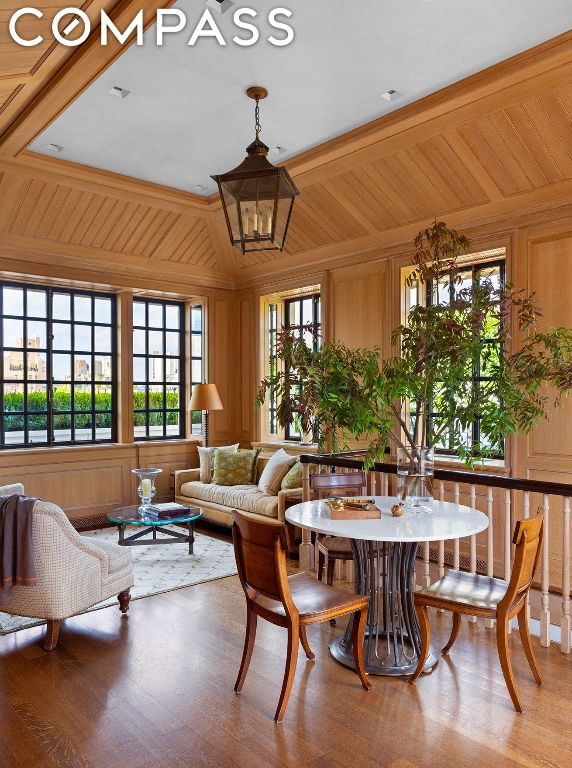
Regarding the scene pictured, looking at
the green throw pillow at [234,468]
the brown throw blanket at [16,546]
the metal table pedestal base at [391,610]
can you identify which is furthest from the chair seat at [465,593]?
the green throw pillow at [234,468]

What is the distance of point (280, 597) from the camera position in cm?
272

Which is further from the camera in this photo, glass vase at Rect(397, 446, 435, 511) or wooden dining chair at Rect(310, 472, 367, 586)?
wooden dining chair at Rect(310, 472, 367, 586)

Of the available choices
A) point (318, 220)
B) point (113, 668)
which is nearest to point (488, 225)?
point (318, 220)

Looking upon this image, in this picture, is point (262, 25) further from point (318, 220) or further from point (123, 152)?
point (318, 220)

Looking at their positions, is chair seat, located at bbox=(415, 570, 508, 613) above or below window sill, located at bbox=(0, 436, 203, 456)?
below

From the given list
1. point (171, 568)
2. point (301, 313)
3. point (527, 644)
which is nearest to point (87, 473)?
point (171, 568)

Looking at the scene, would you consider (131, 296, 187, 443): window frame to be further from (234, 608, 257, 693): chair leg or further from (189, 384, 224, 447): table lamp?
(234, 608, 257, 693): chair leg

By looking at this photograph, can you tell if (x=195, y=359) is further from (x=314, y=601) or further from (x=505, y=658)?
(x=505, y=658)

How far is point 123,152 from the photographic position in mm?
5457

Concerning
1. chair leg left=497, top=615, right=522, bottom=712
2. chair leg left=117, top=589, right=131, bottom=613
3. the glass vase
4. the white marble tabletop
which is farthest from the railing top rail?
chair leg left=117, top=589, right=131, bottom=613

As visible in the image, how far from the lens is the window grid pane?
8125 mm

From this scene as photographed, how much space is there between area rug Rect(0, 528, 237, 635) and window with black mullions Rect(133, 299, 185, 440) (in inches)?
74.7

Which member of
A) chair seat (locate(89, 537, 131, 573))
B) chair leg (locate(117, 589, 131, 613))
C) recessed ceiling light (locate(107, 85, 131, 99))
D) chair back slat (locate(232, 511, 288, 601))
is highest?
recessed ceiling light (locate(107, 85, 131, 99))

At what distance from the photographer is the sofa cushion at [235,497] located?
19.5ft
